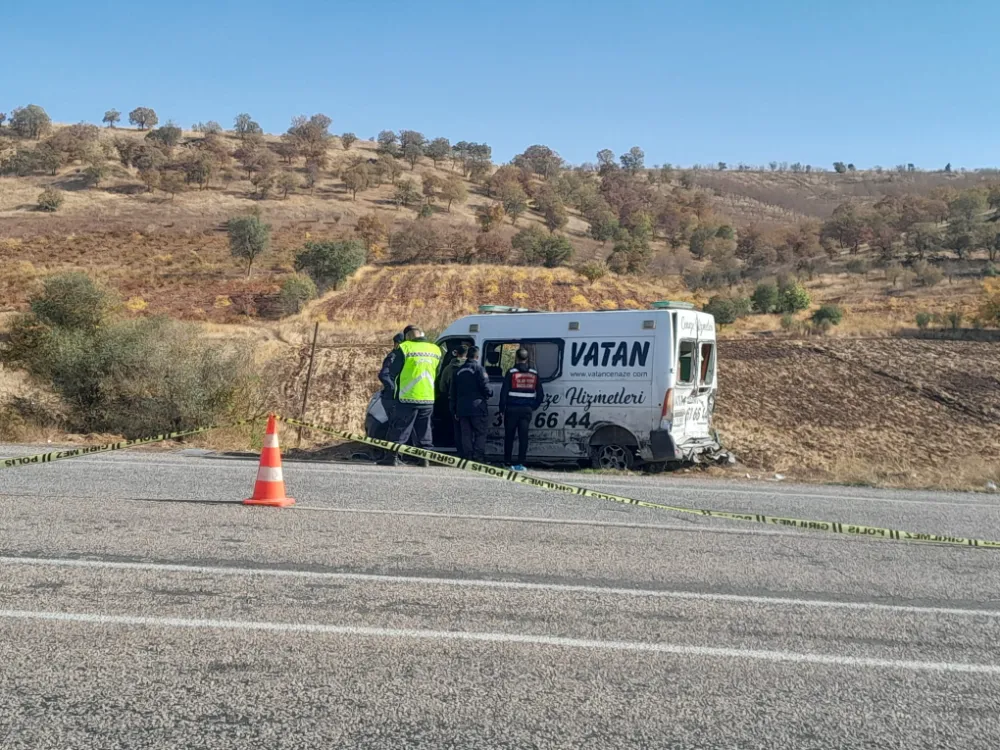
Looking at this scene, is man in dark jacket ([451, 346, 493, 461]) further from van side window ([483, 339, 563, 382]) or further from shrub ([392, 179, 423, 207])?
shrub ([392, 179, 423, 207])

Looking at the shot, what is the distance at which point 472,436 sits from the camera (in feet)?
42.6

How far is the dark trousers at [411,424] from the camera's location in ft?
41.0

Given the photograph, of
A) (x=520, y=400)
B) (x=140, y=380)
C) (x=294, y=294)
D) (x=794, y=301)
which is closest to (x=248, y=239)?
(x=294, y=294)

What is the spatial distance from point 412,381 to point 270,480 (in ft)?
13.8

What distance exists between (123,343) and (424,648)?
1360 centimetres

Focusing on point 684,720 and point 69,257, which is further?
point 69,257

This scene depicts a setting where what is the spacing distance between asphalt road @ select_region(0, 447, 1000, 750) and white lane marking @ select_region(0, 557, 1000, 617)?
0.08 feet

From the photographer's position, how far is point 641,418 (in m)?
12.5

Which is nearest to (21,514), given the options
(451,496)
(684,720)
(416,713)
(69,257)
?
(451,496)

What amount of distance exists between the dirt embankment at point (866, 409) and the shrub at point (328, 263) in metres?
24.5

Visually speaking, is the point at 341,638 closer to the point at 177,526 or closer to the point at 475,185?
the point at 177,526

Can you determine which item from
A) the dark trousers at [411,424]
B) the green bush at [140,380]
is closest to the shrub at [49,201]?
the green bush at [140,380]

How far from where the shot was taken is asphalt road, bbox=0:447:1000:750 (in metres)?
3.72

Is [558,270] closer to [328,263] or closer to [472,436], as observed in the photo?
[328,263]
